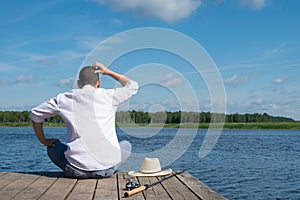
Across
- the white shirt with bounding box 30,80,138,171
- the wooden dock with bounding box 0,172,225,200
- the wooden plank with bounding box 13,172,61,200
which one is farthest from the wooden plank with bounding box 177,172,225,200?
the wooden plank with bounding box 13,172,61,200

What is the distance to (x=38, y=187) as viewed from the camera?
4.32 m

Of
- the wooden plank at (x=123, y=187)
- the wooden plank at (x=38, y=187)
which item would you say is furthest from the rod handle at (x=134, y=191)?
the wooden plank at (x=38, y=187)

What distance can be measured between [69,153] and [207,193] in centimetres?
152

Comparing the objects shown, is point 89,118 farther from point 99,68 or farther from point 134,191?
point 134,191

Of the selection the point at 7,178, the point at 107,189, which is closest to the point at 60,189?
the point at 107,189

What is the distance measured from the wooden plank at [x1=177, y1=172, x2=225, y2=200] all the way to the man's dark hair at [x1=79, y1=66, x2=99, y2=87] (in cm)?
136

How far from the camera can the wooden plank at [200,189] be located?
3.76 metres

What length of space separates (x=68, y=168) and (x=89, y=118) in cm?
66

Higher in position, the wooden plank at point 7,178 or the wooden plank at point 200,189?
the wooden plank at point 200,189

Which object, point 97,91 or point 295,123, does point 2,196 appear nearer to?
point 97,91

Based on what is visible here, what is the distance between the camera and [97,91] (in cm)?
449

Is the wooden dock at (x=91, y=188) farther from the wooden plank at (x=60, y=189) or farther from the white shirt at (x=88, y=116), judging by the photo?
the white shirt at (x=88, y=116)

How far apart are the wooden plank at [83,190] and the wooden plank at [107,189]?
5 cm

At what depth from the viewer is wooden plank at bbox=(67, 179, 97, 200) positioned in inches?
150
